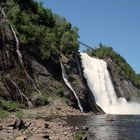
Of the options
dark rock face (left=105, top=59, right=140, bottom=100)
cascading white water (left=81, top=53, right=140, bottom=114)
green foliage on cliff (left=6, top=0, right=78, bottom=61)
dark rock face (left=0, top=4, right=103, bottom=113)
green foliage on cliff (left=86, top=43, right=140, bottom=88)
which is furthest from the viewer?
green foliage on cliff (left=86, top=43, right=140, bottom=88)

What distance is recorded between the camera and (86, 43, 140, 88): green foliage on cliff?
15619cm

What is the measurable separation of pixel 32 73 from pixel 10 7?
729 inches

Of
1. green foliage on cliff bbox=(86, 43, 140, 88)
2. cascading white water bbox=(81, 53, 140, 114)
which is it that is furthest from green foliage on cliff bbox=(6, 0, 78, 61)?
green foliage on cliff bbox=(86, 43, 140, 88)

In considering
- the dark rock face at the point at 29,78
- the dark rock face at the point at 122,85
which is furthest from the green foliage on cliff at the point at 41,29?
the dark rock face at the point at 122,85

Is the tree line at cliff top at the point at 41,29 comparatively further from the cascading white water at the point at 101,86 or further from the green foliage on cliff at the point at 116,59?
the green foliage on cliff at the point at 116,59

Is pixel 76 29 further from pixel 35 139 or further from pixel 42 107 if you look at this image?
pixel 35 139

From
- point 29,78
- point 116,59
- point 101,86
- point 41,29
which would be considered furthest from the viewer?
point 116,59

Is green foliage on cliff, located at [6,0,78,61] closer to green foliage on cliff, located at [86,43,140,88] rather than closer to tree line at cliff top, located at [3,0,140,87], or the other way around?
tree line at cliff top, located at [3,0,140,87]

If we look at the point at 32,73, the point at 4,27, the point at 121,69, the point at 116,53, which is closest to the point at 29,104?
the point at 32,73

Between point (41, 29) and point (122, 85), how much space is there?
6377 centimetres

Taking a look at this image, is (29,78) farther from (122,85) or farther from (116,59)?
(116,59)

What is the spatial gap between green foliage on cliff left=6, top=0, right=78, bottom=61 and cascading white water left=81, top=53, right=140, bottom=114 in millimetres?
12841

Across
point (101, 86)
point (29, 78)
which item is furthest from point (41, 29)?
point (101, 86)

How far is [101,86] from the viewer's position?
112 meters
